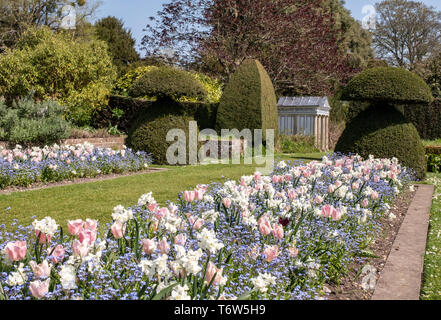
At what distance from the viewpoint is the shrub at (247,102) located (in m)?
14.4

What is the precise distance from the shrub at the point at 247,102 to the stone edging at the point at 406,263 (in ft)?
27.8

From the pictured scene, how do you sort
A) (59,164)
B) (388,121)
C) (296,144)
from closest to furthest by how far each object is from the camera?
(59,164) → (388,121) → (296,144)

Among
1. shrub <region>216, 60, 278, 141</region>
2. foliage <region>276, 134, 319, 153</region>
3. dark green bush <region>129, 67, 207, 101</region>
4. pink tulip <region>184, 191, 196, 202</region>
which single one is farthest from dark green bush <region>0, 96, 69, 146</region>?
foliage <region>276, 134, 319, 153</region>

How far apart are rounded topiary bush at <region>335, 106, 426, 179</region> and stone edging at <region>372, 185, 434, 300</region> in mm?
3539

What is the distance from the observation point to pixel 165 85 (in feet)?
35.8

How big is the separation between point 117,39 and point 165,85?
2141cm

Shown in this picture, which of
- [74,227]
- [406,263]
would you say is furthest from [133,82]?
[74,227]

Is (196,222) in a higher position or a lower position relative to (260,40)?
lower

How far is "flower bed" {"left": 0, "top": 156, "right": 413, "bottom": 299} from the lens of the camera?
2.30 meters

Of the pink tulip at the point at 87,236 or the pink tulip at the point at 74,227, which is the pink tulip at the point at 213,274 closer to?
the pink tulip at the point at 87,236

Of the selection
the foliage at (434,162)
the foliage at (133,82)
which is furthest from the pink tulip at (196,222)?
the foliage at (133,82)

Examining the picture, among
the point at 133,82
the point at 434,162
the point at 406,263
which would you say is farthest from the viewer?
the point at 133,82

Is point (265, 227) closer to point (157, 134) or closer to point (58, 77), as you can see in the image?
point (157, 134)

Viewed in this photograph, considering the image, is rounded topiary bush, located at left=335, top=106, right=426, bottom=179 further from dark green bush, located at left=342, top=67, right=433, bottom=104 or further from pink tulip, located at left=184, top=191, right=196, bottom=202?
pink tulip, located at left=184, top=191, right=196, bottom=202
